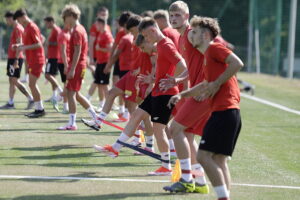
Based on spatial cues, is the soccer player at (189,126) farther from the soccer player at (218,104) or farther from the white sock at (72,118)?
the white sock at (72,118)

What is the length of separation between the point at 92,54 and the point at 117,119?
174 inches

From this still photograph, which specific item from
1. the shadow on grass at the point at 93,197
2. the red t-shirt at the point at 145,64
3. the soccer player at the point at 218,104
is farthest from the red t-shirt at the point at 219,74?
the red t-shirt at the point at 145,64

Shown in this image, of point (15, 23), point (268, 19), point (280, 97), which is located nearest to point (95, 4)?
point (268, 19)

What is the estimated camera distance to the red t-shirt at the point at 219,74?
666cm

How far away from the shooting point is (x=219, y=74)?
22.1 ft

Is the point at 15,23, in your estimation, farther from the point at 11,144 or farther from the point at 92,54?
the point at 11,144

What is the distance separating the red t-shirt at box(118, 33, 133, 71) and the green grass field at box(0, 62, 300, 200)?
151cm

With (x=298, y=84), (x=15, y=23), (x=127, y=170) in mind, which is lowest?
(x=298, y=84)

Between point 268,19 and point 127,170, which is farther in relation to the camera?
point 268,19

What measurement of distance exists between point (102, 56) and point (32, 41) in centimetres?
258

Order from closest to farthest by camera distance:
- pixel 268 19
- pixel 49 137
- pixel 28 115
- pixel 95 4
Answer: pixel 49 137 < pixel 28 115 < pixel 268 19 < pixel 95 4

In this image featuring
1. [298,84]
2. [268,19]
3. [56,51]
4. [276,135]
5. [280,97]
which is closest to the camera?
[276,135]

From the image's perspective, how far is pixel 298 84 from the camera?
2736cm

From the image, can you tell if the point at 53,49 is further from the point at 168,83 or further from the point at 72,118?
the point at 168,83
